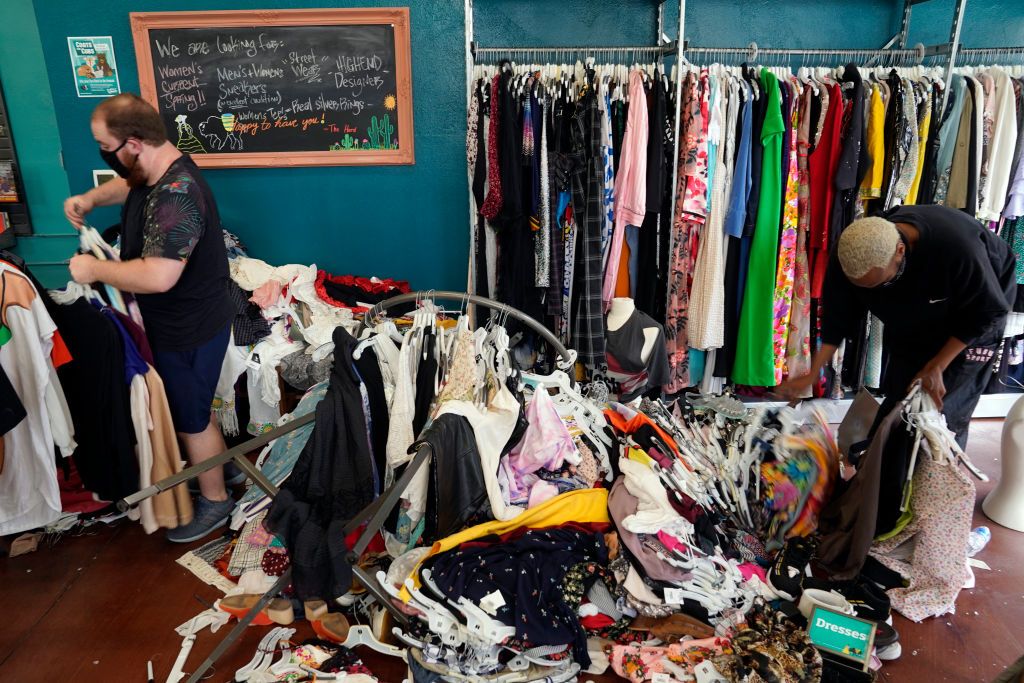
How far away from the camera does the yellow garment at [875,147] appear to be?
311cm

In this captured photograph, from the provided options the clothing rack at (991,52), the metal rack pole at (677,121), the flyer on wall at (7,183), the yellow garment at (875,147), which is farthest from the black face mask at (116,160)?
the clothing rack at (991,52)

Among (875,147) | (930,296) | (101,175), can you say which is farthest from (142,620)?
(875,147)

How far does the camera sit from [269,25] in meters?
3.36

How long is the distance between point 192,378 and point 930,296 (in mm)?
2762

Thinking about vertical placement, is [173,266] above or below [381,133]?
below

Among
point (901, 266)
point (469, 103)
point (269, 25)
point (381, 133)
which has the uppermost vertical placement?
point (269, 25)

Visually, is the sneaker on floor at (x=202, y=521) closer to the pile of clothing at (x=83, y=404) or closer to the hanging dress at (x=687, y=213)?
the pile of clothing at (x=83, y=404)

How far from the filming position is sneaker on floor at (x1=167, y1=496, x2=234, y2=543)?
2.68 meters

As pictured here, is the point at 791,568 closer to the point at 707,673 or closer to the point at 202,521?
the point at 707,673

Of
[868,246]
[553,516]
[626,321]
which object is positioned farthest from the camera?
[626,321]

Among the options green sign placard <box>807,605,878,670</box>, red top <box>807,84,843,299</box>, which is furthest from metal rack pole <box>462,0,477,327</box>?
green sign placard <box>807,605,878,670</box>

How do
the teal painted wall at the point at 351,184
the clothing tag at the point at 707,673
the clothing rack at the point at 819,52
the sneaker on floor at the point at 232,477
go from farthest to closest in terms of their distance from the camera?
the teal painted wall at the point at 351,184 < the clothing rack at the point at 819,52 < the sneaker on floor at the point at 232,477 < the clothing tag at the point at 707,673

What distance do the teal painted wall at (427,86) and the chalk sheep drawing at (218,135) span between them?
0.46 feet

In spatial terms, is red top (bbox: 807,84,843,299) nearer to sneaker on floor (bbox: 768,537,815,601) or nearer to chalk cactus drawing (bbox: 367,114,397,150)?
sneaker on floor (bbox: 768,537,815,601)
